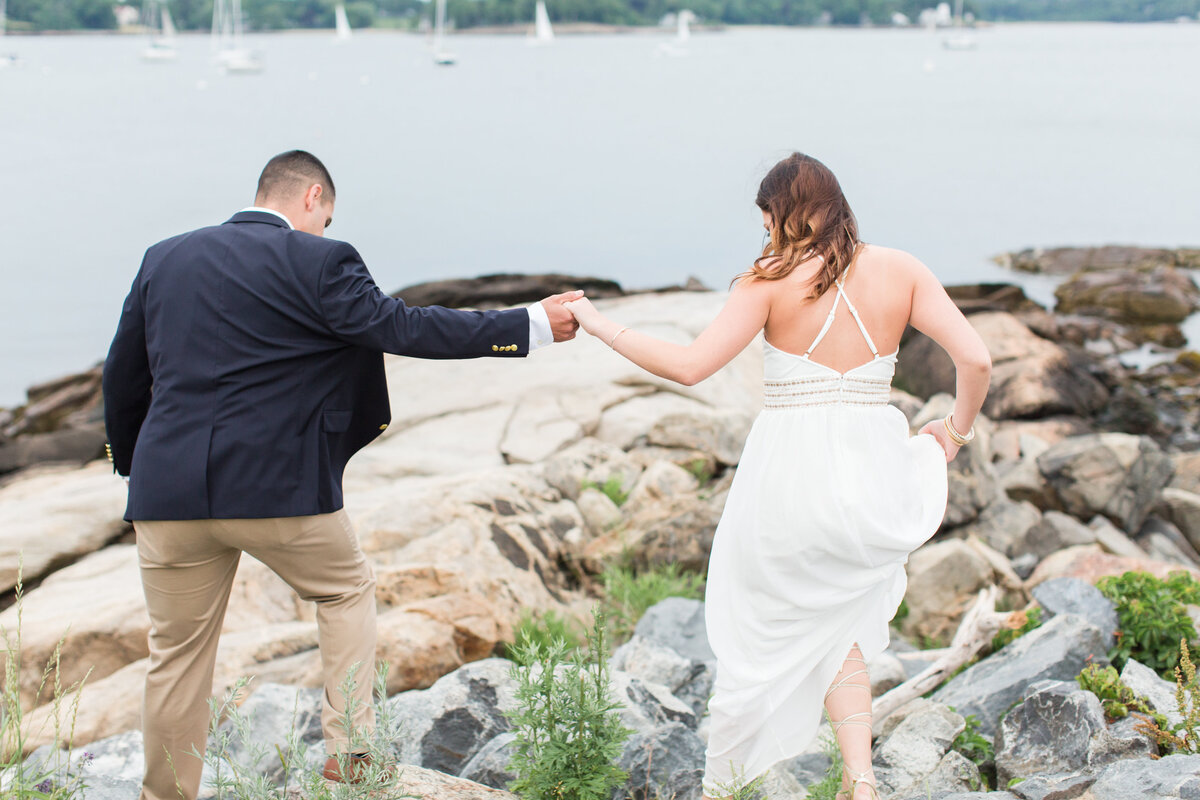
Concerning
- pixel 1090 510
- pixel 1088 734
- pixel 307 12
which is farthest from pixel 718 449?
pixel 307 12

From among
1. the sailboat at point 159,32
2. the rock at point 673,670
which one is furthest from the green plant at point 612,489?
the sailboat at point 159,32

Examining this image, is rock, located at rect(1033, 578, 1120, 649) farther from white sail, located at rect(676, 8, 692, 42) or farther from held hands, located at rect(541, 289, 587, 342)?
white sail, located at rect(676, 8, 692, 42)

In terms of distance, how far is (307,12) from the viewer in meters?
105

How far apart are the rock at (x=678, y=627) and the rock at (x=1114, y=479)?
4.93m

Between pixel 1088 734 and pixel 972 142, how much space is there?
53.3 m

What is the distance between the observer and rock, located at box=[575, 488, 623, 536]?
731 cm

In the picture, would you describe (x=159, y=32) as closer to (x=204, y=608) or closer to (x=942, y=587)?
(x=942, y=587)

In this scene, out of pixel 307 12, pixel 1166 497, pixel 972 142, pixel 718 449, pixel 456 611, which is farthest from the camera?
pixel 307 12

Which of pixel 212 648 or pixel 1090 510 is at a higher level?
pixel 212 648

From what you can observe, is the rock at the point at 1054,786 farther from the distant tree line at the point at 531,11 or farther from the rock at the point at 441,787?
the distant tree line at the point at 531,11

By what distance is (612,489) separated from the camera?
777 centimetres

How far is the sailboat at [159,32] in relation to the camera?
93625 millimetres

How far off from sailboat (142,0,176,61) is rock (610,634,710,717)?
101069mm

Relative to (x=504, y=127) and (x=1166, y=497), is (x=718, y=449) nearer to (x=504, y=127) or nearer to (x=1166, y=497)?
(x=1166, y=497)
